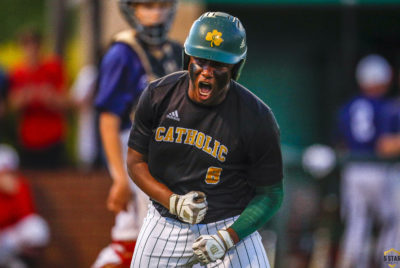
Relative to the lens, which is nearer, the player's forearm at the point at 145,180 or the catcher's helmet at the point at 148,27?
the player's forearm at the point at 145,180

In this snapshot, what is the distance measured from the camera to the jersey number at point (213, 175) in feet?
14.2

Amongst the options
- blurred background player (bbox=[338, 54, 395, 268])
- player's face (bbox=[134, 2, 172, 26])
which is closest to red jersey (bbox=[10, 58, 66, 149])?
blurred background player (bbox=[338, 54, 395, 268])

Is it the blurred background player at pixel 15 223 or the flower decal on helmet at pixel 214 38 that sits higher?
the flower decal on helmet at pixel 214 38

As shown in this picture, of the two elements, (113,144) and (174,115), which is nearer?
(174,115)

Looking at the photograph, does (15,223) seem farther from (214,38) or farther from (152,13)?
(214,38)

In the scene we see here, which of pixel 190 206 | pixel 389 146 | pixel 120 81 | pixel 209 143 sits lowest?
pixel 389 146

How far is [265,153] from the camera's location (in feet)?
14.1

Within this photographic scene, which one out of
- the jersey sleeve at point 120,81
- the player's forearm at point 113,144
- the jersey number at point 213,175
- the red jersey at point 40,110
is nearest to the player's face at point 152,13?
the jersey sleeve at point 120,81

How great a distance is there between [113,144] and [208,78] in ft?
5.16

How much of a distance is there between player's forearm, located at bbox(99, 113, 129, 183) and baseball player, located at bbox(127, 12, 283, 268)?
1040 mm

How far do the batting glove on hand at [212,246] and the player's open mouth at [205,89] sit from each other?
26.8 inches

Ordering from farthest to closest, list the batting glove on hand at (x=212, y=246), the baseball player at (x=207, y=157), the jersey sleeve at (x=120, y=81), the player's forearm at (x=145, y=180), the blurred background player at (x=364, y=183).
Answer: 1. the blurred background player at (x=364, y=183)
2. the jersey sleeve at (x=120, y=81)
3. the player's forearm at (x=145, y=180)
4. the baseball player at (x=207, y=157)
5. the batting glove on hand at (x=212, y=246)

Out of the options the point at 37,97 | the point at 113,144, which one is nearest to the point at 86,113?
the point at 37,97

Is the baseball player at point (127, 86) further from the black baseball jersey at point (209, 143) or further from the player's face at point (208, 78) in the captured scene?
the player's face at point (208, 78)
